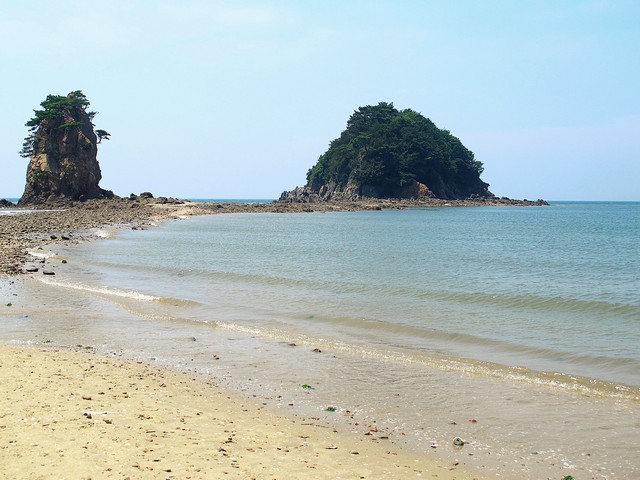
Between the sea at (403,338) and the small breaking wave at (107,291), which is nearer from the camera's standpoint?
the sea at (403,338)

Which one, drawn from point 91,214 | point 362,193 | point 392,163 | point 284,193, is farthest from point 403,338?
point 284,193

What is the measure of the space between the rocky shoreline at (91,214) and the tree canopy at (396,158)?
639 centimetres

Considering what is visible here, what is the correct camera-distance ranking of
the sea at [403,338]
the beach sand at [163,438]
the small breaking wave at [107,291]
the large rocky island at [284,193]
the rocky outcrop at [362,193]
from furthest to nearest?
the rocky outcrop at [362,193]
the large rocky island at [284,193]
the small breaking wave at [107,291]
the sea at [403,338]
the beach sand at [163,438]

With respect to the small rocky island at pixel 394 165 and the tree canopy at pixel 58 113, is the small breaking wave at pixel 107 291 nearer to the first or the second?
the tree canopy at pixel 58 113

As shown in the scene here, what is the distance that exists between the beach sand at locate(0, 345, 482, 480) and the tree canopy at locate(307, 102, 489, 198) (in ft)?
385

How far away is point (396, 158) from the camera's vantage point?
420 ft

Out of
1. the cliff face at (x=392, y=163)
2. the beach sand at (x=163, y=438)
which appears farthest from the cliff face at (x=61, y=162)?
the beach sand at (x=163, y=438)

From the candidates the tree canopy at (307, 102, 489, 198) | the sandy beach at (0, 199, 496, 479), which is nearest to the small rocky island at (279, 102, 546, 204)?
the tree canopy at (307, 102, 489, 198)

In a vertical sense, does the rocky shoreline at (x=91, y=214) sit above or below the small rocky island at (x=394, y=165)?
below

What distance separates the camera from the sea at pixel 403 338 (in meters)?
8.51

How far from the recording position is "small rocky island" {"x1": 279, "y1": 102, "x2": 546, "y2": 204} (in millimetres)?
127625

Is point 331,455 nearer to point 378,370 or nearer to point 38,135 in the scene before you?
point 378,370

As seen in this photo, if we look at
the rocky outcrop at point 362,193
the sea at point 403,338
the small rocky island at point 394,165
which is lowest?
the sea at point 403,338

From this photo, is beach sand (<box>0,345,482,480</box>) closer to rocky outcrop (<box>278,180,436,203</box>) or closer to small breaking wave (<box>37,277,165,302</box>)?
small breaking wave (<box>37,277,165,302</box>)
